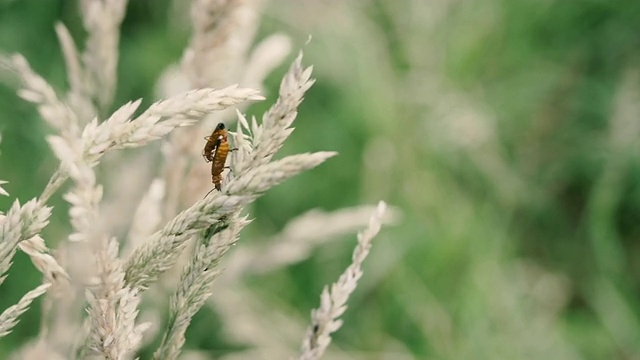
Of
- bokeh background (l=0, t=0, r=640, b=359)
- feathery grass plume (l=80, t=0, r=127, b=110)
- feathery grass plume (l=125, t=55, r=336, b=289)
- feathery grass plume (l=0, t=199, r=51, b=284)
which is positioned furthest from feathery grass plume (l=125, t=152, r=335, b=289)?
bokeh background (l=0, t=0, r=640, b=359)

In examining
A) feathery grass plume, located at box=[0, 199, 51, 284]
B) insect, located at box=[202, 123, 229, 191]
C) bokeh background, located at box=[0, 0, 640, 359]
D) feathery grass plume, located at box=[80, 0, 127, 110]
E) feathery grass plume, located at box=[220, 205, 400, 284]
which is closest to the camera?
feathery grass plume, located at box=[0, 199, 51, 284]

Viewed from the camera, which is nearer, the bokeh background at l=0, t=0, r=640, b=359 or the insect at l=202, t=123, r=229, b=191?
the insect at l=202, t=123, r=229, b=191

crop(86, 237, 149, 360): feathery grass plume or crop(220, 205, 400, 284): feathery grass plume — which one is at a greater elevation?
crop(220, 205, 400, 284): feathery grass plume

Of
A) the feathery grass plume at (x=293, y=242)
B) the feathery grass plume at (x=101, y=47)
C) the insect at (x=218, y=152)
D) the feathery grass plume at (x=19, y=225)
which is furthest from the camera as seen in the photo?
the feathery grass plume at (x=293, y=242)

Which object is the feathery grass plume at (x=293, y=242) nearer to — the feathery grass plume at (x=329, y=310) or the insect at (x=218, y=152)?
the insect at (x=218, y=152)

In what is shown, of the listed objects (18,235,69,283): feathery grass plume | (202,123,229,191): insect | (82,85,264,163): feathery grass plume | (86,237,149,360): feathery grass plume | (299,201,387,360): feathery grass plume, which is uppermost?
(202,123,229,191): insect

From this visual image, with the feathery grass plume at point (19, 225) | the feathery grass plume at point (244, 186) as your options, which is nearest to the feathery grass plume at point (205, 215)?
the feathery grass plume at point (244, 186)

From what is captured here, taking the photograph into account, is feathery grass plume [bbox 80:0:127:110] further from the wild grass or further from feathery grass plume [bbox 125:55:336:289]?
feathery grass plume [bbox 125:55:336:289]

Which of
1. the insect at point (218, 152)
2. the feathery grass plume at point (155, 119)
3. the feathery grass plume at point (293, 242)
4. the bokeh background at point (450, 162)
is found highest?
the bokeh background at point (450, 162)
